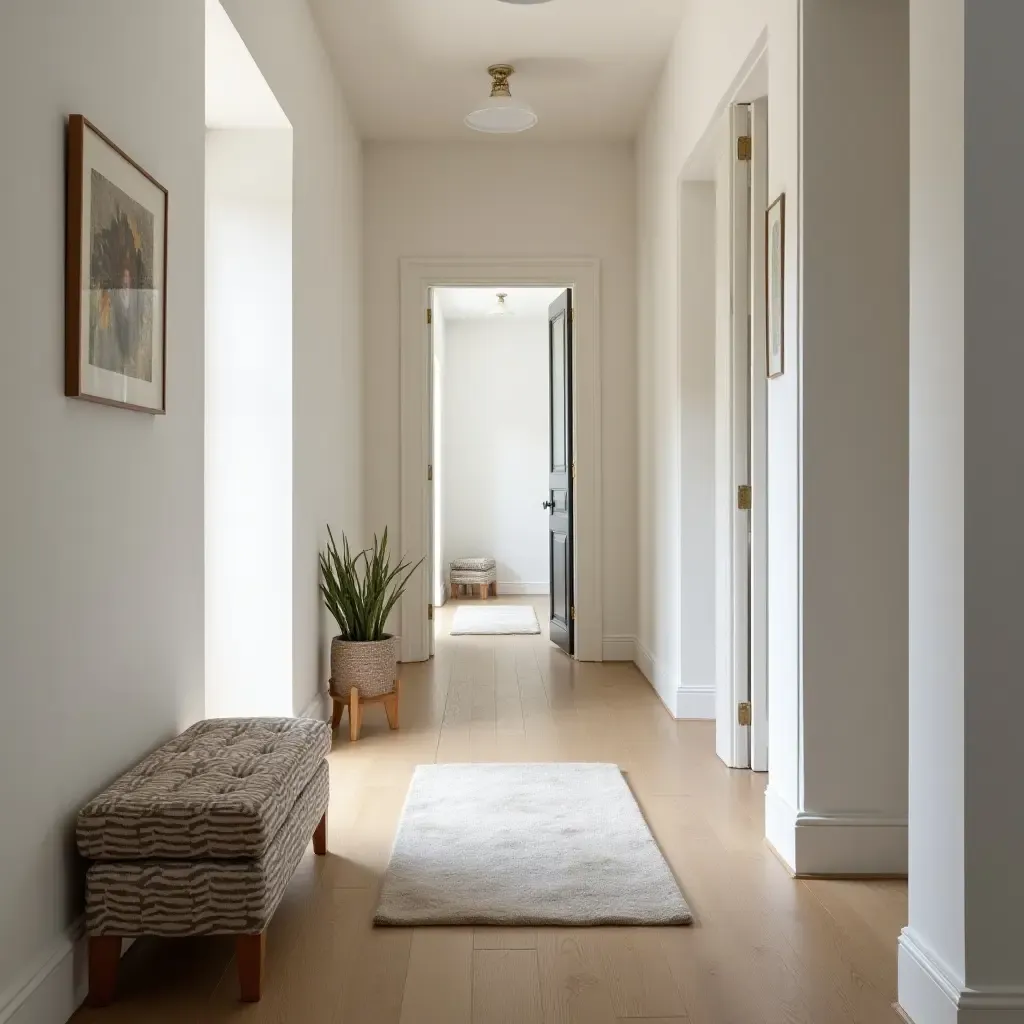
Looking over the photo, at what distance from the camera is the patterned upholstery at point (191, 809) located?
6.44 ft

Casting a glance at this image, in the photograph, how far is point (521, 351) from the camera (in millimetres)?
10008

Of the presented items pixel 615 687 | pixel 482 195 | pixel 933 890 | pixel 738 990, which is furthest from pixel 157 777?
pixel 482 195

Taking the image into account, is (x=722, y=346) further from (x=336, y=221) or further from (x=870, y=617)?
(x=336, y=221)

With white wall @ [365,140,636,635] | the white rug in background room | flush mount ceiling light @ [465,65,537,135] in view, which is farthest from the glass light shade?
the white rug in background room

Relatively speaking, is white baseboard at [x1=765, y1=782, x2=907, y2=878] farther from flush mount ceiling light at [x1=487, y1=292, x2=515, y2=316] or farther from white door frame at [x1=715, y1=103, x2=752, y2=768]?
flush mount ceiling light at [x1=487, y1=292, x2=515, y2=316]

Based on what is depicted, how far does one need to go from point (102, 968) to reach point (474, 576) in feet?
25.0

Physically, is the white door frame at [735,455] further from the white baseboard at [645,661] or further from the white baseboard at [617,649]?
the white baseboard at [617,649]

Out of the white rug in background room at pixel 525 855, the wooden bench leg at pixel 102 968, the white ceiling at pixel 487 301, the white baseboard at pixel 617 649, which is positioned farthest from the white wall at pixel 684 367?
the white ceiling at pixel 487 301

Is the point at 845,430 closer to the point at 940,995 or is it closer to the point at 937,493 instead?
the point at 937,493

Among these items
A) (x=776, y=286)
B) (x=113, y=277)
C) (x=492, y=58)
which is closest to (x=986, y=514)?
(x=776, y=286)

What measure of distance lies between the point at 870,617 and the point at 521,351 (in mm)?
7599

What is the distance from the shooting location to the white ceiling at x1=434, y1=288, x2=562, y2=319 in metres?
8.52

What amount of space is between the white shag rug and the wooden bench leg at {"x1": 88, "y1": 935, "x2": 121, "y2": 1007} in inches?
202

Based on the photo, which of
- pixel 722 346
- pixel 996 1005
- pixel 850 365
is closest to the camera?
pixel 996 1005
